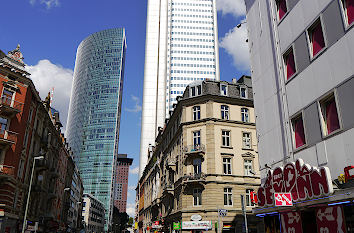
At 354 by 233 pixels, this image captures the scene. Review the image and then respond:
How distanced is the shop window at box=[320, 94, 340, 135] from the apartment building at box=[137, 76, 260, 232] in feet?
72.7

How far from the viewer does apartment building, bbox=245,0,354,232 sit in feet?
39.0

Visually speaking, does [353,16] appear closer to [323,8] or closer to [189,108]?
[323,8]

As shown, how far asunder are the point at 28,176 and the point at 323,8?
3714cm

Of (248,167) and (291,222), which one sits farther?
(248,167)

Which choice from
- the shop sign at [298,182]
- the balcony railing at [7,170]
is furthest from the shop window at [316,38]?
the balcony railing at [7,170]

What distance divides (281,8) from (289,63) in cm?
397

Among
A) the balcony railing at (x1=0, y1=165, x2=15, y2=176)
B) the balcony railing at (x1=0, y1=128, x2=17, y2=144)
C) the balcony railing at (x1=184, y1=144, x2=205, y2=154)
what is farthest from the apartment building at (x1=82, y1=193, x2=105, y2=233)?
the balcony railing at (x1=0, y1=128, x2=17, y2=144)

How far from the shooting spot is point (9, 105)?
30.6 metres

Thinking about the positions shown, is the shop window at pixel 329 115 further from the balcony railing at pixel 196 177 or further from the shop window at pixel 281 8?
the balcony railing at pixel 196 177

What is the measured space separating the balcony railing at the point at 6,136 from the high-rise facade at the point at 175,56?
120 meters

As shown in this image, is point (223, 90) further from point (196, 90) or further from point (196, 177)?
point (196, 177)

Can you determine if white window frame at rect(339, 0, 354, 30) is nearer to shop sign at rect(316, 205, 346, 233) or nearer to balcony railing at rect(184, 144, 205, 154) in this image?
shop sign at rect(316, 205, 346, 233)

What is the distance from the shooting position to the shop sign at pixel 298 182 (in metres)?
12.1

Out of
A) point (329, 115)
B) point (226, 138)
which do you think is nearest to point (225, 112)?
point (226, 138)
